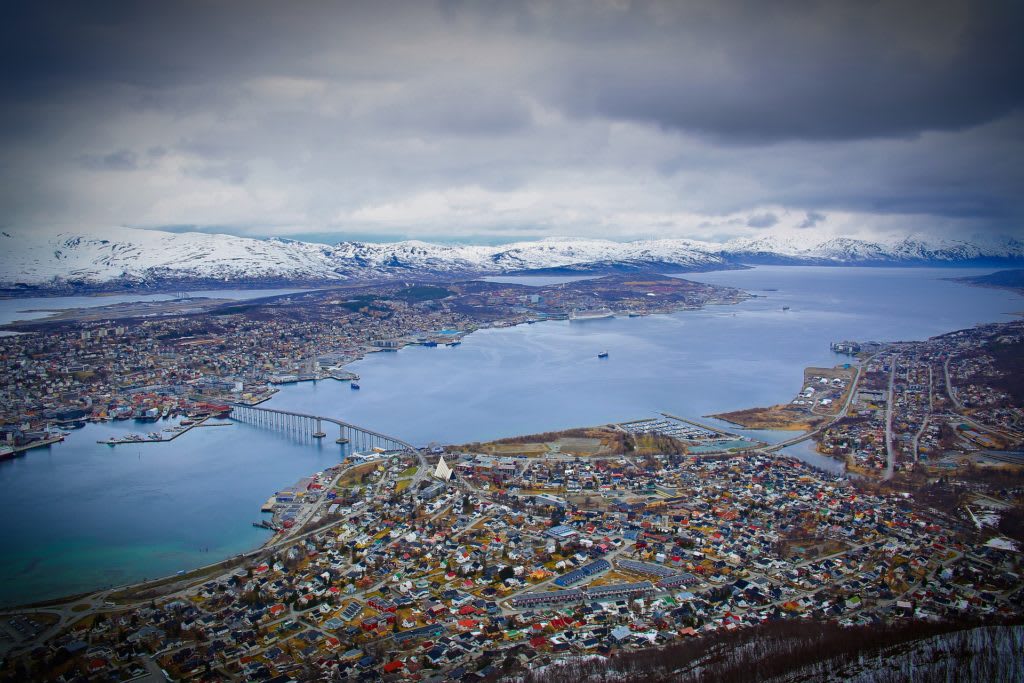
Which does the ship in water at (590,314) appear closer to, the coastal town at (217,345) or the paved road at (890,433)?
the coastal town at (217,345)

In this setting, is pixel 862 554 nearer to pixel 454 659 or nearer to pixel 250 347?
pixel 454 659

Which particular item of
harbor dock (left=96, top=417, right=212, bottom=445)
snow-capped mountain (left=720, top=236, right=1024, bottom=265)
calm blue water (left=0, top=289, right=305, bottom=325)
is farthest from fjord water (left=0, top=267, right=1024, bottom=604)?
snow-capped mountain (left=720, top=236, right=1024, bottom=265)

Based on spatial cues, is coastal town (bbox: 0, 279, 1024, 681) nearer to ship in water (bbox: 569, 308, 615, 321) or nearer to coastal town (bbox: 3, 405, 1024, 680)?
coastal town (bbox: 3, 405, 1024, 680)

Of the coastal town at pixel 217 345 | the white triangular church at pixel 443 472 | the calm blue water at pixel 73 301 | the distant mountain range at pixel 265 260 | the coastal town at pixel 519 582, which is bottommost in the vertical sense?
the coastal town at pixel 519 582

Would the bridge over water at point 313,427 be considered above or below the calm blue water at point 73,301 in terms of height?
below

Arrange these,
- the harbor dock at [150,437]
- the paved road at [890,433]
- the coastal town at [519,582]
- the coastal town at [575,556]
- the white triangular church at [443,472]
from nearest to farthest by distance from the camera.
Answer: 1. the coastal town at [519,582]
2. the coastal town at [575,556]
3. the white triangular church at [443,472]
4. the paved road at [890,433]
5. the harbor dock at [150,437]

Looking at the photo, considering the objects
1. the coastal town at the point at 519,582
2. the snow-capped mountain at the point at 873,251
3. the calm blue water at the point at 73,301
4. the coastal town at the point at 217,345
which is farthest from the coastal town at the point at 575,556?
the snow-capped mountain at the point at 873,251
